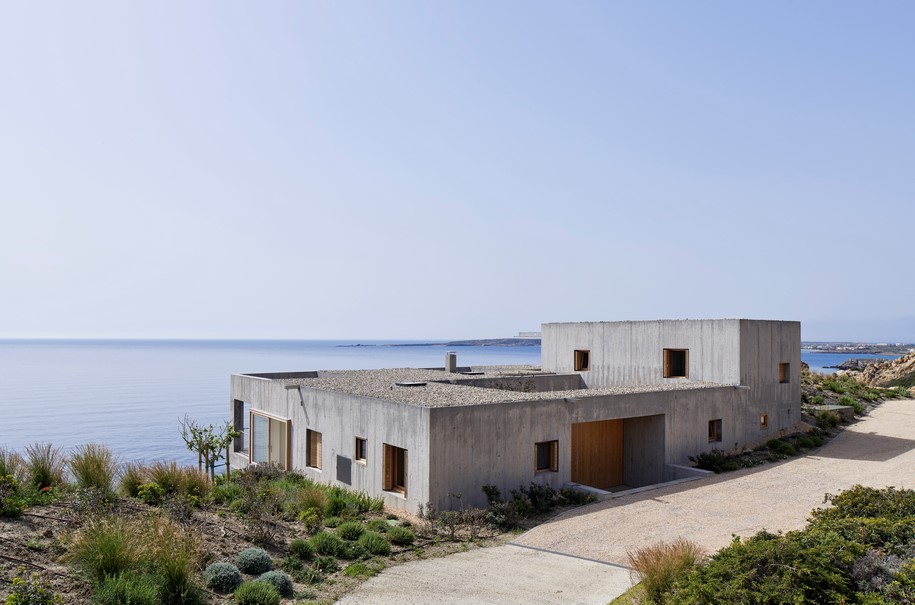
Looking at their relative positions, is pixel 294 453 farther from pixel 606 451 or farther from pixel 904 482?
pixel 904 482

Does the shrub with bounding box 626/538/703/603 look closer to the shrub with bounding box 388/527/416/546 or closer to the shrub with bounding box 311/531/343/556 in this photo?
the shrub with bounding box 388/527/416/546

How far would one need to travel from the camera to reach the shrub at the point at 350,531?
10.5m

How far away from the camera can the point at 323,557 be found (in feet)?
30.6

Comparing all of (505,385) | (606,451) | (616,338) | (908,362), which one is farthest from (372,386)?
(908,362)

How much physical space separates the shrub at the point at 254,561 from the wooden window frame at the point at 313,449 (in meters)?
7.28

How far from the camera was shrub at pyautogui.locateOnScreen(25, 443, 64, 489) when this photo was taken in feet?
34.7

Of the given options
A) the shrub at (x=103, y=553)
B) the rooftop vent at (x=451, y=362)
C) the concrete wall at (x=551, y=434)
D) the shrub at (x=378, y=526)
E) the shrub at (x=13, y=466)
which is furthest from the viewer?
the rooftop vent at (x=451, y=362)

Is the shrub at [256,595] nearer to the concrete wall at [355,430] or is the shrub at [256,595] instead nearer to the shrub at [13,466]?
the concrete wall at [355,430]

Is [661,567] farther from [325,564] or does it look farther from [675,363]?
[675,363]

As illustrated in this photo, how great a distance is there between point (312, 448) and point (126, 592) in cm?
953

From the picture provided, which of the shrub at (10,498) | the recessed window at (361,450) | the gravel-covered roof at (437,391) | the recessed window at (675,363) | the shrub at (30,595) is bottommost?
the recessed window at (361,450)

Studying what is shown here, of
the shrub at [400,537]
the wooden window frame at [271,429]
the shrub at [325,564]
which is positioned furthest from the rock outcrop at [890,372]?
the shrub at [325,564]

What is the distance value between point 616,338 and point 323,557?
49.9 ft

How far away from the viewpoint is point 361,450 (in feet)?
47.2
